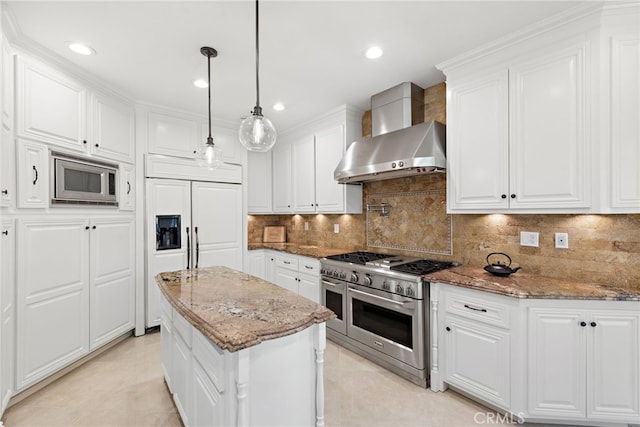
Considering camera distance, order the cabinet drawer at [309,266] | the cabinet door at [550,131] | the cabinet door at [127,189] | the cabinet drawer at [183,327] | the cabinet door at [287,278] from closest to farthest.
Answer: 1. the cabinet drawer at [183,327]
2. the cabinet door at [550,131]
3. the cabinet door at [127,189]
4. the cabinet drawer at [309,266]
5. the cabinet door at [287,278]

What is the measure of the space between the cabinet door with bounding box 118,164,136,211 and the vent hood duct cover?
2.33 m

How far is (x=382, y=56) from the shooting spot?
2400 mm

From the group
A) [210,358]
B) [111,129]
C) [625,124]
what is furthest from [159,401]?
[625,124]

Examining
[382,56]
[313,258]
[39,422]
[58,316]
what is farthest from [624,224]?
[58,316]

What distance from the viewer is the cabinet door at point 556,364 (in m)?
1.80

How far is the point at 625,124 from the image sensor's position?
1779 millimetres

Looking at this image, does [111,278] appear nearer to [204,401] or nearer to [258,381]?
[204,401]

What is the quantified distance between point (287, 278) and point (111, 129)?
259 cm

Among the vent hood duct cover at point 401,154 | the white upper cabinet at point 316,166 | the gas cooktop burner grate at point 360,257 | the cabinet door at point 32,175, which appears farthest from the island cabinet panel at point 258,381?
the white upper cabinet at point 316,166

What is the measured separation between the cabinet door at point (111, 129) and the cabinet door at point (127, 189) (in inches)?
4.3

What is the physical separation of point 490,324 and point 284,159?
3.42 metres

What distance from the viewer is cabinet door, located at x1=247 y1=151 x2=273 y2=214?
4.65 meters

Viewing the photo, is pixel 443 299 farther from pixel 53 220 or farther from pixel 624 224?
pixel 53 220

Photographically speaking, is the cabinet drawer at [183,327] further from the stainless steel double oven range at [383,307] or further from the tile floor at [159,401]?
the stainless steel double oven range at [383,307]
